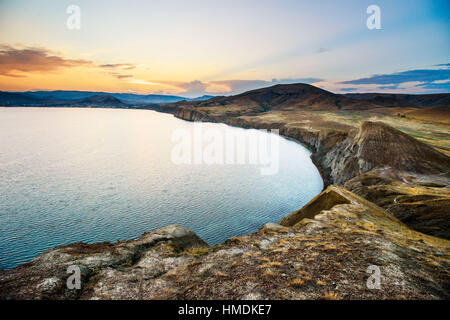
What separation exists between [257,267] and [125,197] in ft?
132

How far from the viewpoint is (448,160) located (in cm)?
4962

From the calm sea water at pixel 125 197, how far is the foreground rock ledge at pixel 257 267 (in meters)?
14.6

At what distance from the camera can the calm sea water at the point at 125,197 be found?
33.8 m

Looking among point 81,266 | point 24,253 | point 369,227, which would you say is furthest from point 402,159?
point 24,253

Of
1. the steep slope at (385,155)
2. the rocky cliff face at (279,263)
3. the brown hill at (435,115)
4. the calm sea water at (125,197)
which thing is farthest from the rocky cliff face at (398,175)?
the brown hill at (435,115)

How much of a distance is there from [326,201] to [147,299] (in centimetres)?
2888

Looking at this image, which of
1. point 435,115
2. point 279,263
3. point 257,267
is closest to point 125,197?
point 257,267

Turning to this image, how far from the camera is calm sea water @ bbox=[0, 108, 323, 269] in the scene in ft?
111

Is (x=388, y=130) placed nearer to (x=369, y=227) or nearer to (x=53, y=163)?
(x=369, y=227)

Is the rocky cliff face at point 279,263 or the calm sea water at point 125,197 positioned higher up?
the rocky cliff face at point 279,263

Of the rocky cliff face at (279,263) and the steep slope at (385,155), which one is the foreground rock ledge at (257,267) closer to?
the rocky cliff face at (279,263)

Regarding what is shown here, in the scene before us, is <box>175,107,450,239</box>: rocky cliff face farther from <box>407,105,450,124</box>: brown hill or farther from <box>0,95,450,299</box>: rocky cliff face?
<box>407,105,450,124</box>: brown hill

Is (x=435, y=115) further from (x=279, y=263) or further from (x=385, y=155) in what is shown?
(x=279, y=263)

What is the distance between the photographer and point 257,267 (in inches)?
631
